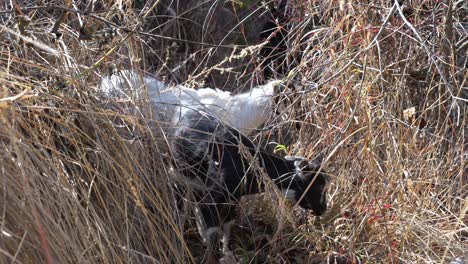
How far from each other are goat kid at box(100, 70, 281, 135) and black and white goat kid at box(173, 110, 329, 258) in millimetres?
72

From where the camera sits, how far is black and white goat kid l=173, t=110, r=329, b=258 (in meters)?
3.20

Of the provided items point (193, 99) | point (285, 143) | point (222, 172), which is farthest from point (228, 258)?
point (285, 143)

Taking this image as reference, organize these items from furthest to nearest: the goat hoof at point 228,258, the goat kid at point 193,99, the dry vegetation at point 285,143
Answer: the goat hoof at point 228,258 < the goat kid at point 193,99 < the dry vegetation at point 285,143

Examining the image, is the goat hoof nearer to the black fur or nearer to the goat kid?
the black fur

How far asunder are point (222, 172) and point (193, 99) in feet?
1.11

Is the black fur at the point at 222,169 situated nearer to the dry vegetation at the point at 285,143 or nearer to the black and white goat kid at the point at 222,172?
the black and white goat kid at the point at 222,172

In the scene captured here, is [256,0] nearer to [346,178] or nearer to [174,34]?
[174,34]

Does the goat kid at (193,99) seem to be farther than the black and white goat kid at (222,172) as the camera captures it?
No

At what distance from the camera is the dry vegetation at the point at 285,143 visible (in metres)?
2.31

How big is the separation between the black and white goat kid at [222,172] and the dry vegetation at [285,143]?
4.0 inches

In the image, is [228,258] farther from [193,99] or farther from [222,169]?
[193,99]

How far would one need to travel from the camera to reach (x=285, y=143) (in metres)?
4.05

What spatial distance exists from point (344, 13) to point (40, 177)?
6.50 feet

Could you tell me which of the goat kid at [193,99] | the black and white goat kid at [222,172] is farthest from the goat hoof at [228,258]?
the goat kid at [193,99]
